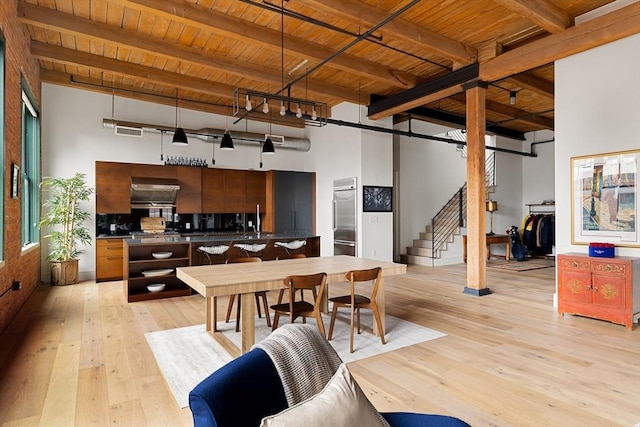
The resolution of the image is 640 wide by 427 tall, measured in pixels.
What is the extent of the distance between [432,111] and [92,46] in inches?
266

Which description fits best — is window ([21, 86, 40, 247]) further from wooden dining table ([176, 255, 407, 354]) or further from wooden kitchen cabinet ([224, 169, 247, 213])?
wooden dining table ([176, 255, 407, 354])

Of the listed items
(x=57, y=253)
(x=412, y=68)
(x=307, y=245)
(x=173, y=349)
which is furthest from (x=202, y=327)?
(x=412, y=68)

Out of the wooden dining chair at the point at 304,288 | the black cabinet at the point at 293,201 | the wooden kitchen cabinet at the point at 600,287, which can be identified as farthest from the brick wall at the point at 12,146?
the wooden kitchen cabinet at the point at 600,287

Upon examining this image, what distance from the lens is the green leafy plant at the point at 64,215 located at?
6.55 m

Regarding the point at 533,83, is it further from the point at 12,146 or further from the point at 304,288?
the point at 12,146

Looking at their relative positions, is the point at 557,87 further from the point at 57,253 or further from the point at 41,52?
the point at 57,253

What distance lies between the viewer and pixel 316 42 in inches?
218

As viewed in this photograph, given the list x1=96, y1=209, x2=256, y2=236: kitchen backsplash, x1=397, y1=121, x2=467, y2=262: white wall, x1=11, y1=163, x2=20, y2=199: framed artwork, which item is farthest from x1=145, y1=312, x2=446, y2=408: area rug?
x1=397, y1=121, x2=467, y2=262: white wall

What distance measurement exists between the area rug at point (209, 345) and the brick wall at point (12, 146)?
1900mm

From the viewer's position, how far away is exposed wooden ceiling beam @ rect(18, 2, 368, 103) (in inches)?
181

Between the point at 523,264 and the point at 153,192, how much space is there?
8.70 metres

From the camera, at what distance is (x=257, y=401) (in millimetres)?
1130

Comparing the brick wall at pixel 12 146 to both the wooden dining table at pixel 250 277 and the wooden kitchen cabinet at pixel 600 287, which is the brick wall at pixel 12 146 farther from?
the wooden kitchen cabinet at pixel 600 287

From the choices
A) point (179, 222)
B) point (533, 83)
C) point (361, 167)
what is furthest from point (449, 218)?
point (179, 222)
